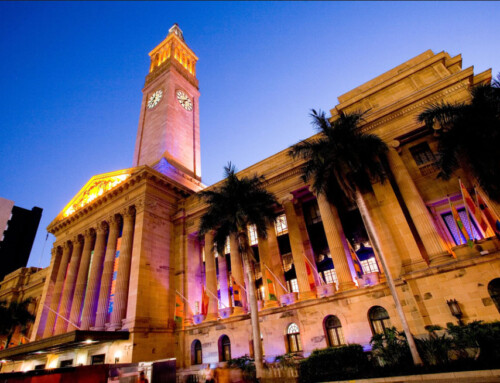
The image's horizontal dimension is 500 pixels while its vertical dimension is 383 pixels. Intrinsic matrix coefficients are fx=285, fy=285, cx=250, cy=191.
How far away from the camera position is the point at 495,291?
15.9 metres

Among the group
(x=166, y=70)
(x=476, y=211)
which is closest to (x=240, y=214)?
(x=476, y=211)

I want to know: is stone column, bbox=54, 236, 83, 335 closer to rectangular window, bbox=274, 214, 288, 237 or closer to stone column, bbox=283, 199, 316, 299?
rectangular window, bbox=274, 214, 288, 237

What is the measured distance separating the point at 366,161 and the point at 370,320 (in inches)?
426

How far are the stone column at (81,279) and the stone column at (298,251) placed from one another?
24067 millimetres

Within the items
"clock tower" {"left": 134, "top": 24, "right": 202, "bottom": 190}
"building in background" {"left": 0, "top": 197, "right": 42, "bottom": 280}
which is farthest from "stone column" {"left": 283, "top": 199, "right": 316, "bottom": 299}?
"building in background" {"left": 0, "top": 197, "right": 42, "bottom": 280}

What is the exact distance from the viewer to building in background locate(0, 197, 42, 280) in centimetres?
8219

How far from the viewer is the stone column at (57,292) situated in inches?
1277

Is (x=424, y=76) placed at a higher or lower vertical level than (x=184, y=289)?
higher

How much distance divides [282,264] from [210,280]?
7826 millimetres

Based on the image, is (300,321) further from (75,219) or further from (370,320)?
(75,219)

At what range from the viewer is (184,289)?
30.0 m

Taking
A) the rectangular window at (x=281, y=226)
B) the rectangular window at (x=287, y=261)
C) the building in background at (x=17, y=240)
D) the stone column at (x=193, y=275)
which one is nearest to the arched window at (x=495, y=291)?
the rectangular window at (x=287, y=261)

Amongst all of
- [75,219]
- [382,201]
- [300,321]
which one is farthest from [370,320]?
[75,219]

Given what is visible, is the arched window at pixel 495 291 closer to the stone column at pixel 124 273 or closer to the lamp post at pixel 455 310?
the lamp post at pixel 455 310
